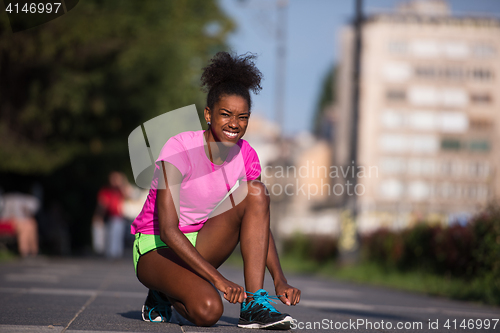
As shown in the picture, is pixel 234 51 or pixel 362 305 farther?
pixel 362 305

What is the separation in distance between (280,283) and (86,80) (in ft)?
45.8

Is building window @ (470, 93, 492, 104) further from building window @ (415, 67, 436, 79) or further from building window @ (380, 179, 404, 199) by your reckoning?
building window @ (380, 179, 404, 199)

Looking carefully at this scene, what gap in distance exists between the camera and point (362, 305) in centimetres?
734

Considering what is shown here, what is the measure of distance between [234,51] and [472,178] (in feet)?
261

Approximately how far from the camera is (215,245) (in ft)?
13.9

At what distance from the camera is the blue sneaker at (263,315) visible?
13.0ft

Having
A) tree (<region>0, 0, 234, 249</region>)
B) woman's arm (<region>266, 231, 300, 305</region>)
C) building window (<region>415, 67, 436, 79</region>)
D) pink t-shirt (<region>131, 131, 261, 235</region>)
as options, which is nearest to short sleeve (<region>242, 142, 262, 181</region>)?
pink t-shirt (<region>131, 131, 261, 235</region>)

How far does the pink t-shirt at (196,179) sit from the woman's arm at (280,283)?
1.49ft

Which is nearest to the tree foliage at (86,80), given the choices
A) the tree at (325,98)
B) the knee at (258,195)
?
the knee at (258,195)

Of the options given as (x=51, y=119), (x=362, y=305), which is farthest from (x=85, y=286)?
(x=51, y=119)

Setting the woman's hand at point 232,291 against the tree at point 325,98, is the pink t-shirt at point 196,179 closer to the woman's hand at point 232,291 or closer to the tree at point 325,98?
the woman's hand at point 232,291

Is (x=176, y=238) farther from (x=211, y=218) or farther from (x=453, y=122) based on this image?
(x=453, y=122)

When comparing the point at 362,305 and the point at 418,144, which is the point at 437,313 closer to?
the point at 362,305

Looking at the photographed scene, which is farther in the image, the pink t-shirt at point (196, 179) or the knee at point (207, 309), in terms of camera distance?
the pink t-shirt at point (196, 179)
